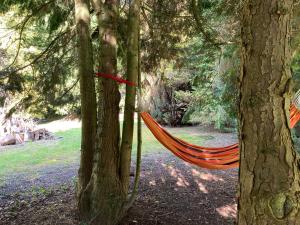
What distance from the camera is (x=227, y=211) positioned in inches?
121

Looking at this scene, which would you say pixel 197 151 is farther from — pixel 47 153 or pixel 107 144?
pixel 47 153

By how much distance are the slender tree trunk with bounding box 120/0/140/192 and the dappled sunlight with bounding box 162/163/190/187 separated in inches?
54.4

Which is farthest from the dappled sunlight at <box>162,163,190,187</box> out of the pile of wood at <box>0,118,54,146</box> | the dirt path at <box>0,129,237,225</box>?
the pile of wood at <box>0,118,54,146</box>

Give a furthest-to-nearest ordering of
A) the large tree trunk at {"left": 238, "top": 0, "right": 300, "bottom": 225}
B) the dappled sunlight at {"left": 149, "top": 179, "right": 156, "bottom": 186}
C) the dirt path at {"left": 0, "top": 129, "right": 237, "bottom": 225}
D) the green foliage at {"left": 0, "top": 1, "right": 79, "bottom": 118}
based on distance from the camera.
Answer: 1. the dappled sunlight at {"left": 149, "top": 179, "right": 156, "bottom": 186}
2. the green foliage at {"left": 0, "top": 1, "right": 79, "bottom": 118}
3. the dirt path at {"left": 0, "top": 129, "right": 237, "bottom": 225}
4. the large tree trunk at {"left": 238, "top": 0, "right": 300, "bottom": 225}

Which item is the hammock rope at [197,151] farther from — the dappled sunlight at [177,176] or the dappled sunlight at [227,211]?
the dappled sunlight at [177,176]

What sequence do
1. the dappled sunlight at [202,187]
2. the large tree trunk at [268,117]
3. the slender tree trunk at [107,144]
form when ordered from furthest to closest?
the dappled sunlight at [202,187] → the slender tree trunk at [107,144] → the large tree trunk at [268,117]

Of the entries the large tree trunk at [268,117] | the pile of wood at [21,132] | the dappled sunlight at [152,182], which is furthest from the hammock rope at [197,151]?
the pile of wood at [21,132]

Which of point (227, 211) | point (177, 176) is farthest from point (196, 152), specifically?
point (177, 176)

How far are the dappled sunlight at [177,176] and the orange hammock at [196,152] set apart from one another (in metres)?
1.00

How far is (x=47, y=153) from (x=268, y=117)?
20.8ft

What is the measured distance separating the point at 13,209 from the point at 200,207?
191 centimetres

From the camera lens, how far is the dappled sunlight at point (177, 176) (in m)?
3.98

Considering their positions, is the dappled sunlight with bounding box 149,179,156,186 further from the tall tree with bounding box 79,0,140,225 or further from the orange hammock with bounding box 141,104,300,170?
the tall tree with bounding box 79,0,140,225

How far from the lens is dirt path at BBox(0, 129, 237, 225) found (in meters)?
2.91
